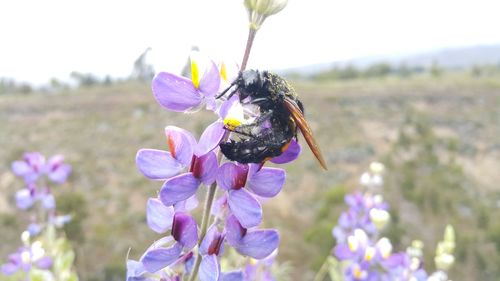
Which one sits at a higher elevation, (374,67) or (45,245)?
(45,245)

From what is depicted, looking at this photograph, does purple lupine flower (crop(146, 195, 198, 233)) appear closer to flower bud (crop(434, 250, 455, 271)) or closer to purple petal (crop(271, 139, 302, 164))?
purple petal (crop(271, 139, 302, 164))

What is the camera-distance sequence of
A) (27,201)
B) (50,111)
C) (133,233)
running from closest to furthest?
(27,201), (133,233), (50,111)

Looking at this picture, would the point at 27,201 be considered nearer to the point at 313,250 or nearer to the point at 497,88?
the point at 313,250

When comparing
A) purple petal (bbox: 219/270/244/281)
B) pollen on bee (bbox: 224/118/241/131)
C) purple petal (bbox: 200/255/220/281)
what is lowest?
purple petal (bbox: 219/270/244/281)

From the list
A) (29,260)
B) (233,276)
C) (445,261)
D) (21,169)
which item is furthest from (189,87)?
(21,169)

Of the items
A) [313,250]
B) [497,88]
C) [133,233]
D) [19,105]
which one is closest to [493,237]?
[313,250]

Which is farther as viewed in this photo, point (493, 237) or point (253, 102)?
point (493, 237)

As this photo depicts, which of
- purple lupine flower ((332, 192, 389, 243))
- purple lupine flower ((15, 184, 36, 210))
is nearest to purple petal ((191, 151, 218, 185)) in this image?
purple lupine flower ((332, 192, 389, 243))
